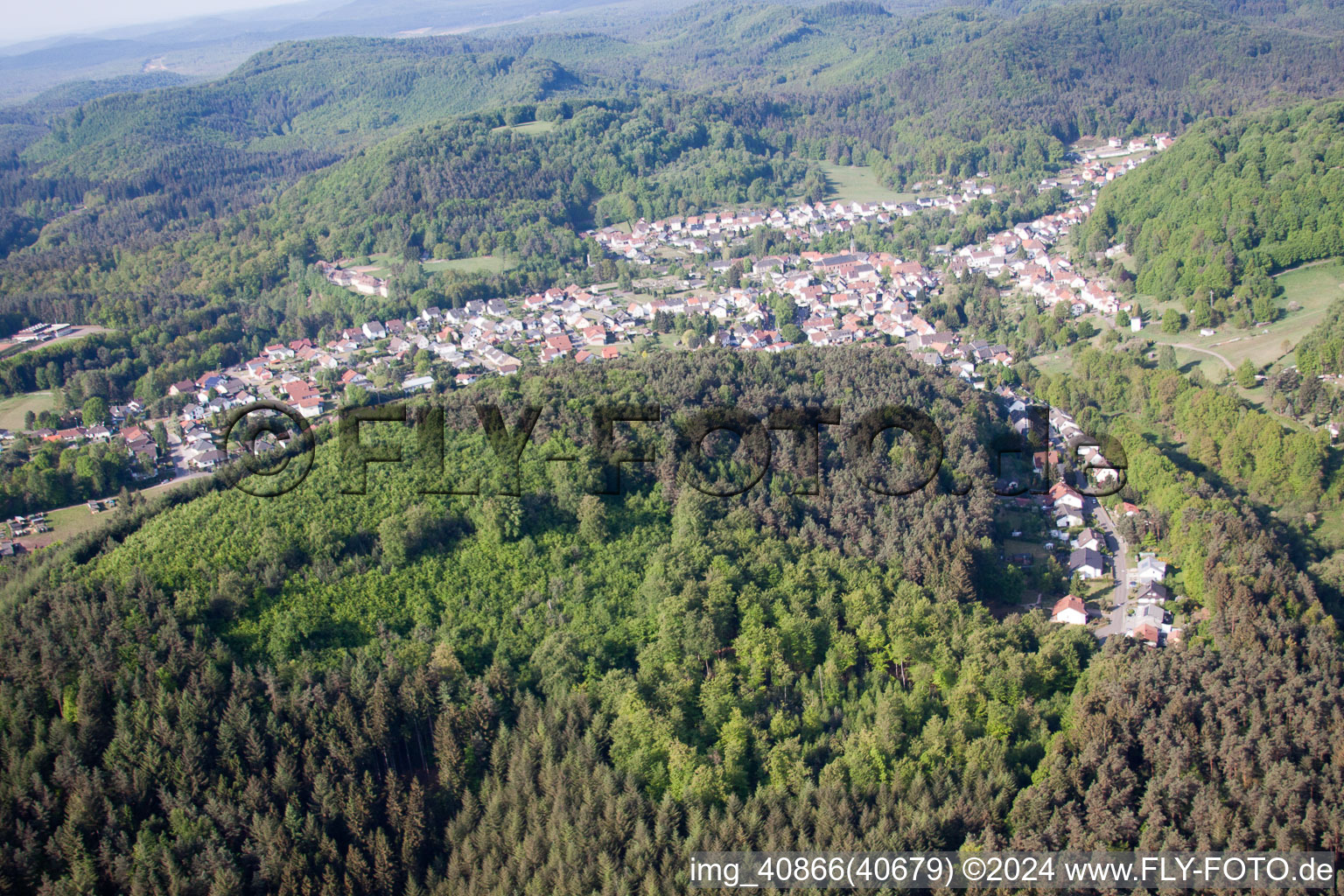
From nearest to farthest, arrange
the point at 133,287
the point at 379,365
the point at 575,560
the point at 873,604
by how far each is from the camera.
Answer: the point at 873,604
the point at 575,560
the point at 379,365
the point at 133,287

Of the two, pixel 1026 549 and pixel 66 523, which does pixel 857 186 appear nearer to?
pixel 1026 549

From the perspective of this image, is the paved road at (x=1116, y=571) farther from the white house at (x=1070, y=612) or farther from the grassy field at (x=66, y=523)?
the grassy field at (x=66, y=523)

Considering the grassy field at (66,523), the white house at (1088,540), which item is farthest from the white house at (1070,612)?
the grassy field at (66,523)

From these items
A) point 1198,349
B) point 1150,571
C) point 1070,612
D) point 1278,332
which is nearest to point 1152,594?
point 1150,571

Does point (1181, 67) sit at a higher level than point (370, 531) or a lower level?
higher

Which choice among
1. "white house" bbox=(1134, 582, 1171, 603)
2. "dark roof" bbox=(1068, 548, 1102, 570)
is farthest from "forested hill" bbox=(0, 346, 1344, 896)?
"dark roof" bbox=(1068, 548, 1102, 570)

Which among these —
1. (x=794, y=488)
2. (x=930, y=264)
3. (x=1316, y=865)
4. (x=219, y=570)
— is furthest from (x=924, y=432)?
(x=930, y=264)

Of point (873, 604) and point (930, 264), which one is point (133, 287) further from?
point (873, 604)

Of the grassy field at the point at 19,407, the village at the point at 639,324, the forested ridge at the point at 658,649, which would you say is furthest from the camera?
the village at the point at 639,324
